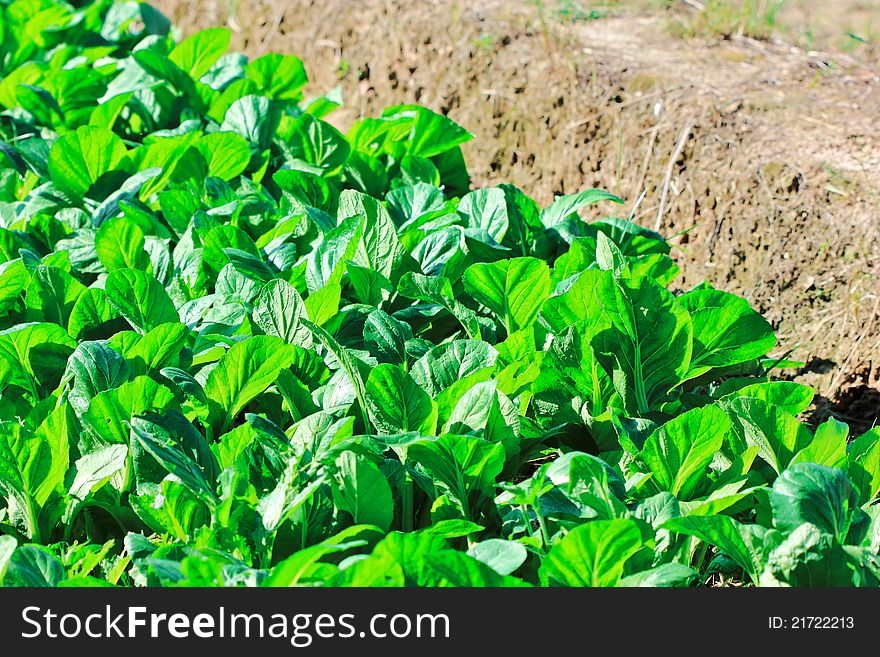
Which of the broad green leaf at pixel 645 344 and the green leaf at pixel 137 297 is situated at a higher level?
the green leaf at pixel 137 297

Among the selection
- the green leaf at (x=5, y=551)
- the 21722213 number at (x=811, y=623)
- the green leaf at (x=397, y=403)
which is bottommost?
the 21722213 number at (x=811, y=623)

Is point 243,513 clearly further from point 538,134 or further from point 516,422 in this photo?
point 538,134

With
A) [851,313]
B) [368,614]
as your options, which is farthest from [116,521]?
[851,313]

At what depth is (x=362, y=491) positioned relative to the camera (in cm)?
167

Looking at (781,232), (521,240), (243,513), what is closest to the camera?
(243,513)

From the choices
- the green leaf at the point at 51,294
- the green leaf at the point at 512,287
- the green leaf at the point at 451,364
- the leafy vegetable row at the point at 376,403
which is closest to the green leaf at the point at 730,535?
the leafy vegetable row at the point at 376,403

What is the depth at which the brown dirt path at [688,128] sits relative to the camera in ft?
9.70

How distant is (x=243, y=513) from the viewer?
1.67 meters

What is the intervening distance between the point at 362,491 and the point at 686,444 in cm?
60

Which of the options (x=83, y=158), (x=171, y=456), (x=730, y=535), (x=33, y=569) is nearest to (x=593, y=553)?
(x=730, y=535)

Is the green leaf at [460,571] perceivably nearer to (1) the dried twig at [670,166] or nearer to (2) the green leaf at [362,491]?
(2) the green leaf at [362,491]

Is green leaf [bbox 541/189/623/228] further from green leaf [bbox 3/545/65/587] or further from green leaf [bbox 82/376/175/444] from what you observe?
green leaf [bbox 3/545/65/587]

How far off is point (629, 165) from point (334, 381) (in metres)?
1.92

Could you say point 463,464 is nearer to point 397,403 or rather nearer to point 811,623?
point 397,403
